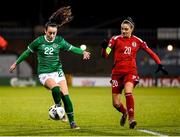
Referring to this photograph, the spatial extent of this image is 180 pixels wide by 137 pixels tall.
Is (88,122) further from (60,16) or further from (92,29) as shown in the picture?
(92,29)

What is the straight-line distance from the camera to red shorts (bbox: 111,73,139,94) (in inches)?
515

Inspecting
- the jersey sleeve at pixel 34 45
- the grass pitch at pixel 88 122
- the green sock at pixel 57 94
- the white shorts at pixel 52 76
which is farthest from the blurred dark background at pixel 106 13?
the green sock at pixel 57 94

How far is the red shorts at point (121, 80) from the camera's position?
1308 centimetres

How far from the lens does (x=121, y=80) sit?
523 inches

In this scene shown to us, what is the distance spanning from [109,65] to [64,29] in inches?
255

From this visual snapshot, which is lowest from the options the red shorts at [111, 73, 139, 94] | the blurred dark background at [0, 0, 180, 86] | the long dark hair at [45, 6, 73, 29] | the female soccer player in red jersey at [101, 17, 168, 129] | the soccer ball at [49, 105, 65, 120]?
the soccer ball at [49, 105, 65, 120]

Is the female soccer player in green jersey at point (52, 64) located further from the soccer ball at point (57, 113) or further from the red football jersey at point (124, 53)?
the red football jersey at point (124, 53)

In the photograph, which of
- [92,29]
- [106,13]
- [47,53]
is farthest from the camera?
[106,13]

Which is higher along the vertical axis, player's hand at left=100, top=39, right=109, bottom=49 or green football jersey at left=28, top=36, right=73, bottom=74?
player's hand at left=100, top=39, right=109, bottom=49

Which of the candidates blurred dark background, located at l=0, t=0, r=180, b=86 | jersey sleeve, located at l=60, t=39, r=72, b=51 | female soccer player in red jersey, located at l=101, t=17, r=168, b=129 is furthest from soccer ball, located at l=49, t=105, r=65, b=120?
blurred dark background, located at l=0, t=0, r=180, b=86

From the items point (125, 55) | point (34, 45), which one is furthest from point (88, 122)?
point (34, 45)

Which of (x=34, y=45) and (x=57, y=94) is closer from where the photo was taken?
(x=57, y=94)

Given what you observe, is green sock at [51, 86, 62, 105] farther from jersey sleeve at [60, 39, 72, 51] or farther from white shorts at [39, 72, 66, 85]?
jersey sleeve at [60, 39, 72, 51]

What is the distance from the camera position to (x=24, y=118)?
15617 mm
